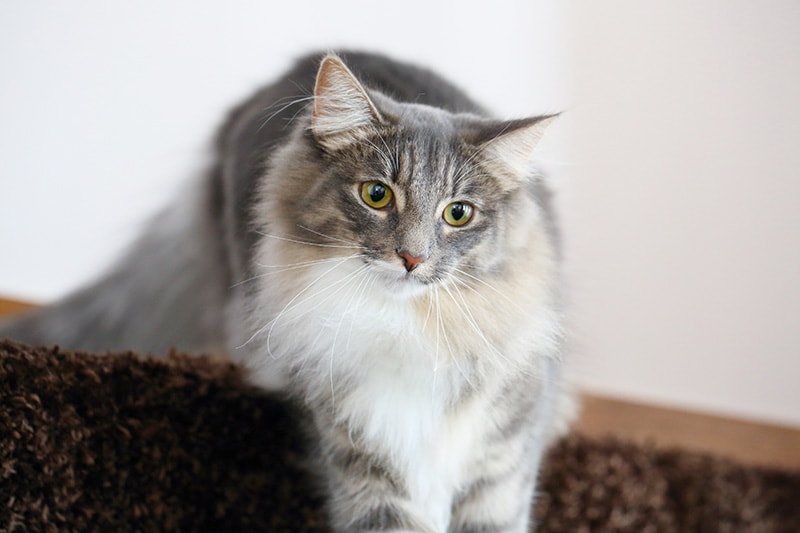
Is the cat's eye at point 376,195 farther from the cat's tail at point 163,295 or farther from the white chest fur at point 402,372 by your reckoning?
the cat's tail at point 163,295

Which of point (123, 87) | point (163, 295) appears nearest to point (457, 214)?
point (163, 295)

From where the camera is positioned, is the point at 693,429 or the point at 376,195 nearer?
the point at 376,195

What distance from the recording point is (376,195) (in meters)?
1.17

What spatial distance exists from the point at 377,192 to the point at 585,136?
4.00 ft

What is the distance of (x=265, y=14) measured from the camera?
6.44 ft

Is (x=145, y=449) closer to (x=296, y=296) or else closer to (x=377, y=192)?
(x=296, y=296)

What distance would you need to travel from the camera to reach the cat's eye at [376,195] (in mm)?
1165

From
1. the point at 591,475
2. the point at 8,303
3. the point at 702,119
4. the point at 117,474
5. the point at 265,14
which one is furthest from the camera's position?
the point at 702,119

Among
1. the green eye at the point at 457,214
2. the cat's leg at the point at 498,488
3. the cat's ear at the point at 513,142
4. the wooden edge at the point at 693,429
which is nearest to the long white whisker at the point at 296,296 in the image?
the green eye at the point at 457,214

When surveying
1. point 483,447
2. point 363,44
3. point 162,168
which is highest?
Result: point 363,44

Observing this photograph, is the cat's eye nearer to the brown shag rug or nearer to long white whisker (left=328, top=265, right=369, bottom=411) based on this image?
long white whisker (left=328, top=265, right=369, bottom=411)

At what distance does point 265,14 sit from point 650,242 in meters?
1.20

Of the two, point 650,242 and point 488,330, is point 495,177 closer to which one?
point 488,330

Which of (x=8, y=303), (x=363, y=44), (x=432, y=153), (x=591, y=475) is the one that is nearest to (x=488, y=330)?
(x=432, y=153)
